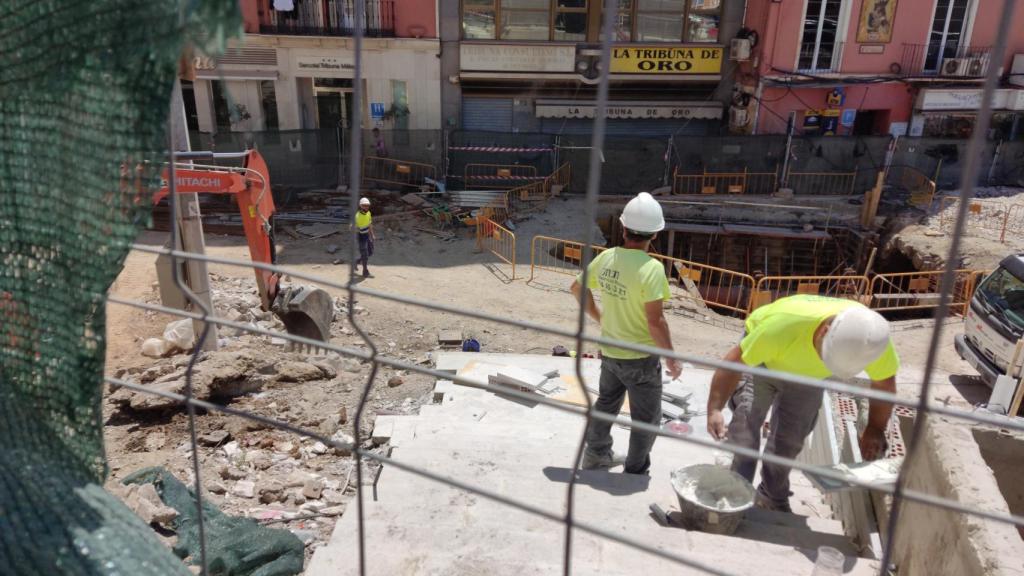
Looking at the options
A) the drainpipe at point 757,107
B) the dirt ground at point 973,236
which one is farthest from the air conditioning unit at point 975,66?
the drainpipe at point 757,107

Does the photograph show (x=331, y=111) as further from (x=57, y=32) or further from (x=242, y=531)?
(x=57, y=32)

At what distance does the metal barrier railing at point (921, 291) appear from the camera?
13266mm

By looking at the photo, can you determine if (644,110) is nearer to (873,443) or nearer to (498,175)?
(498,175)

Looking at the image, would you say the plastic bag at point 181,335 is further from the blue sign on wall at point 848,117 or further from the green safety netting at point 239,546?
the blue sign on wall at point 848,117

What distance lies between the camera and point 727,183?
20.4 metres

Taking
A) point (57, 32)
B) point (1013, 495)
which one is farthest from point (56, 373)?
point (1013, 495)

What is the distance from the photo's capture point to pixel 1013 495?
5273 millimetres

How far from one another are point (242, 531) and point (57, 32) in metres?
3.22

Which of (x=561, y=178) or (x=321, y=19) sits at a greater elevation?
(x=321, y=19)

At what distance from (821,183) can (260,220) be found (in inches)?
675

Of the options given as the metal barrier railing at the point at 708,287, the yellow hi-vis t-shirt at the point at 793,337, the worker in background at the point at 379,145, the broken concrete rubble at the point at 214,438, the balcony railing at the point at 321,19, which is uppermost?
the balcony railing at the point at 321,19

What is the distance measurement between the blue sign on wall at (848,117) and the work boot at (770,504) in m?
20.1

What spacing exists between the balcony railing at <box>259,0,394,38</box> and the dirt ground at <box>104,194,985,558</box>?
7.16m

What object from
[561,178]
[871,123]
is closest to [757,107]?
[871,123]
